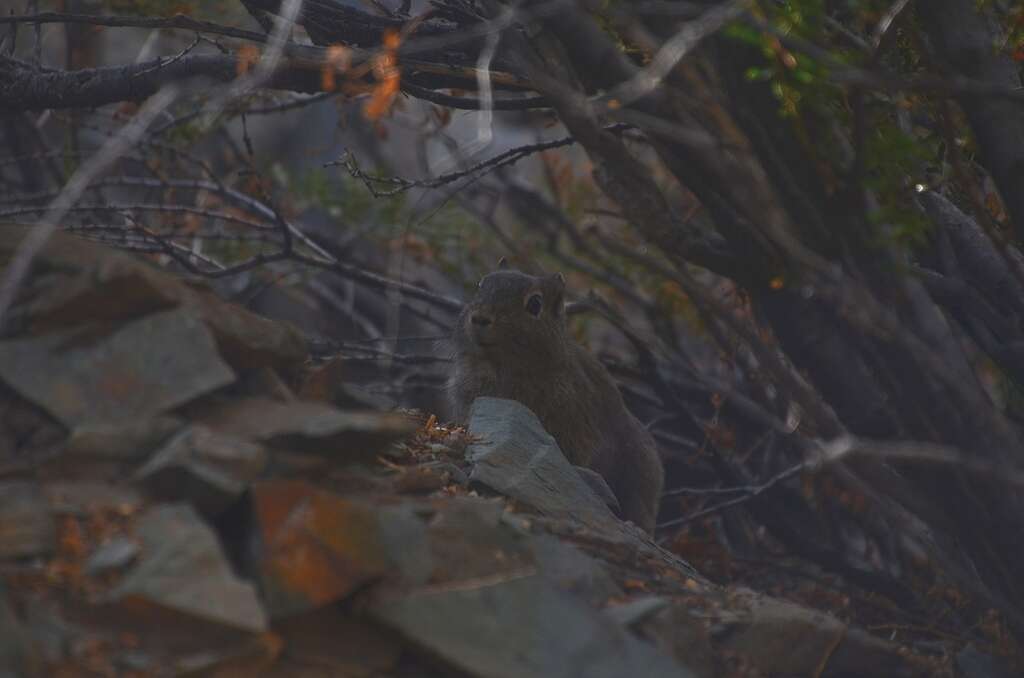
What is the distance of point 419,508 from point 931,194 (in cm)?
281

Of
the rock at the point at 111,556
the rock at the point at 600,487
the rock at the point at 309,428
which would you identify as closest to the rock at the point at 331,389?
the rock at the point at 309,428

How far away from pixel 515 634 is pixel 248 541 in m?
0.77

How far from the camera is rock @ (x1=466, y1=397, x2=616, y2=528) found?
4.80 metres

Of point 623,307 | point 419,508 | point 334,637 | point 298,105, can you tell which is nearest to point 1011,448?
point 419,508

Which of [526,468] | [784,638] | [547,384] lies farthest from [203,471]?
[547,384]

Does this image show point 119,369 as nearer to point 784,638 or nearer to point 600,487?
point 784,638

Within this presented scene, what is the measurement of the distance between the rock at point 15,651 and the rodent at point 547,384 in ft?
12.3

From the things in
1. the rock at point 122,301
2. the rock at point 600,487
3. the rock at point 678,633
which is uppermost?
the rock at point 122,301

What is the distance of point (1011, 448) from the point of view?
14.9 ft

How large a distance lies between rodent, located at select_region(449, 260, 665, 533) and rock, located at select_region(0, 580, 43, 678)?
3.74m

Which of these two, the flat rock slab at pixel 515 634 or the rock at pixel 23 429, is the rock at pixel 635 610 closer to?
the flat rock slab at pixel 515 634

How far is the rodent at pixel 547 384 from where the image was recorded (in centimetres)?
664

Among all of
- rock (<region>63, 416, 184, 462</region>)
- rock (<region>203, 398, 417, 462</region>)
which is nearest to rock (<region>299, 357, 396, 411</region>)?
rock (<region>203, 398, 417, 462</region>)

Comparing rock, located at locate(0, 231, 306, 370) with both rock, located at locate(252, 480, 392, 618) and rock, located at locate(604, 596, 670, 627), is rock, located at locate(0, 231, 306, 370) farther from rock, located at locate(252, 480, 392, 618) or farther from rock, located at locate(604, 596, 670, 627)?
rock, located at locate(604, 596, 670, 627)
